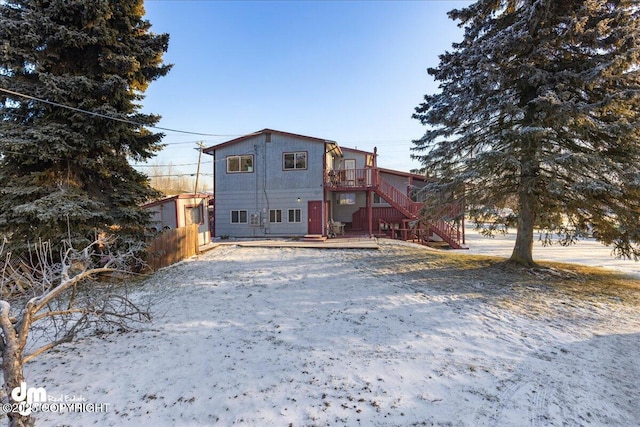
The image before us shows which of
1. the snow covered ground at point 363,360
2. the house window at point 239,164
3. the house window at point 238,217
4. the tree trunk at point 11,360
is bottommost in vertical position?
the snow covered ground at point 363,360

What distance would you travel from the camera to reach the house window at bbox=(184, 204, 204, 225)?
1501 cm

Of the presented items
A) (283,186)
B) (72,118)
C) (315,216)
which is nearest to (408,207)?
(315,216)

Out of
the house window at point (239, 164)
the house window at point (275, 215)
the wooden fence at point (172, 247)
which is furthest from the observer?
the house window at point (239, 164)

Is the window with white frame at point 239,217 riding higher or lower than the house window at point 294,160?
lower

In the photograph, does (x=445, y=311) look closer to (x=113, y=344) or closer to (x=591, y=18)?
(x=113, y=344)

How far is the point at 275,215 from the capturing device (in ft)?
56.6

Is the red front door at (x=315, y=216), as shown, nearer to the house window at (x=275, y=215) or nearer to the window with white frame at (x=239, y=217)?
the house window at (x=275, y=215)

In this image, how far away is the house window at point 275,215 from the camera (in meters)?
17.2

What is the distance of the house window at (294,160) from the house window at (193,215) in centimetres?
553

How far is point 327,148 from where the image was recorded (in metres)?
17.0

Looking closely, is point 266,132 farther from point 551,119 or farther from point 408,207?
point 551,119

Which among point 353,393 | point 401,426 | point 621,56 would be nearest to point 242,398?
point 353,393

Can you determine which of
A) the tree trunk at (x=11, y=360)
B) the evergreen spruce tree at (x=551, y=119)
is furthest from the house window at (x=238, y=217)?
the tree trunk at (x=11, y=360)

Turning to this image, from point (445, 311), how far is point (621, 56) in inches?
286
